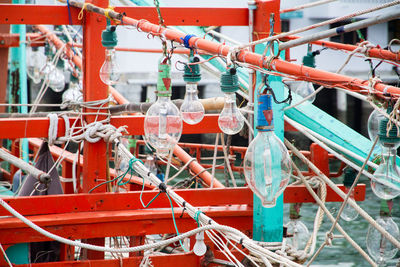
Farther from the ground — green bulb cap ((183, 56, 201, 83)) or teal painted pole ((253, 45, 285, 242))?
green bulb cap ((183, 56, 201, 83))

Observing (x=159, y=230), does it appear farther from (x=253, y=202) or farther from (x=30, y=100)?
(x=30, y=100)

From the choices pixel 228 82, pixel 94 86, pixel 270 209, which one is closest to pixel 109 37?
pixel 94 86

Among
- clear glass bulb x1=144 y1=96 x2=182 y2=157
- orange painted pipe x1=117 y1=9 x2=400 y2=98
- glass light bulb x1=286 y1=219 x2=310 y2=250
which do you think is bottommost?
glass light bulb x1=286 y1=219 x2=310 y2=250

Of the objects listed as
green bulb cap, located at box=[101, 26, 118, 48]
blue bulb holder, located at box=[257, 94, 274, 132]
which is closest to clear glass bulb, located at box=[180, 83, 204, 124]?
green bulb cap, located at box=[101, 26, 118, 48]

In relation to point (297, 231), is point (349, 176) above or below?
above

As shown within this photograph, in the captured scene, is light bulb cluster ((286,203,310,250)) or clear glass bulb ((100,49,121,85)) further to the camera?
light bulb cluster ((286,203,310,250))

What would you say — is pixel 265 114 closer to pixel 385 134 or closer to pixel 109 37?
pixel 385 134

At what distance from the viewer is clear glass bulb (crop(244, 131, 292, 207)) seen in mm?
2734

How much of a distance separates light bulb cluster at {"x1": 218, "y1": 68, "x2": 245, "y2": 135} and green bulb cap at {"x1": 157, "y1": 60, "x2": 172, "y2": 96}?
304 mm

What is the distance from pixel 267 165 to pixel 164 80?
0.96 m

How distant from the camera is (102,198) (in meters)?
4.64

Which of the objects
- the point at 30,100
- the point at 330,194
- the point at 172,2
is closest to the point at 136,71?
the point at 30,100

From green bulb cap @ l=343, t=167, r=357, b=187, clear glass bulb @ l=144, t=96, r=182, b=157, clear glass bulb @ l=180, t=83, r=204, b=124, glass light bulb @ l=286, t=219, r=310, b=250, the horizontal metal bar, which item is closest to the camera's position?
clear glass bulb @ l=144, t=96, r=182, b=157

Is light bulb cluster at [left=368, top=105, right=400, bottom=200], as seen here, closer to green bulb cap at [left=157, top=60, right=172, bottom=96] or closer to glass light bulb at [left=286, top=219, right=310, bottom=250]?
green bulb cap at [left=157, top=60, right=172, bottom=96]
